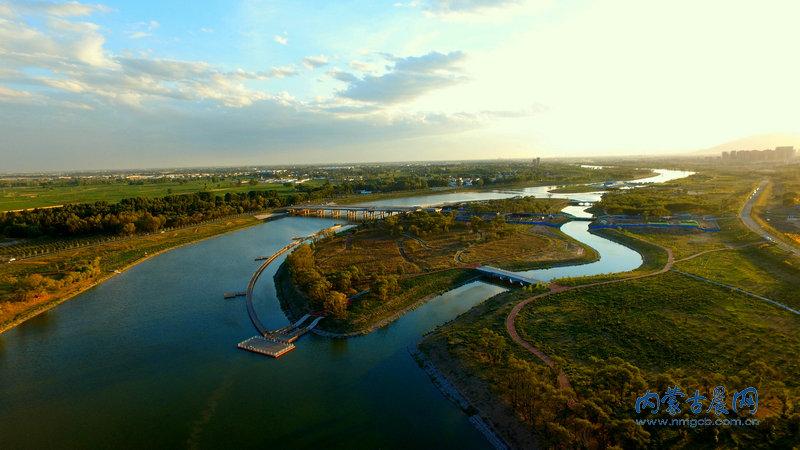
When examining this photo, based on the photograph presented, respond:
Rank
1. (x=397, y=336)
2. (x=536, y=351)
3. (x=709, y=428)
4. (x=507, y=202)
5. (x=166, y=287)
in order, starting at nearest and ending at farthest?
(x=709, y=428), (x=536, y=351), (x=397, y=336), (x=166, y=287), (x=507, y=202)

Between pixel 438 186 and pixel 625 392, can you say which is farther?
pixel 438 186

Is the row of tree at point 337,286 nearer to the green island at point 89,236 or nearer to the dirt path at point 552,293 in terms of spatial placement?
the dirt path at point 552,293

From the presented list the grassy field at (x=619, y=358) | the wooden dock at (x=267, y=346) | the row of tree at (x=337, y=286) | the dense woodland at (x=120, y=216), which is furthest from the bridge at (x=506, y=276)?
the dense woodland at (x=120, y=216)

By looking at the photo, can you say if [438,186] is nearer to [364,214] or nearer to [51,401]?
[364,214]

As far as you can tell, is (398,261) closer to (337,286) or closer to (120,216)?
(337,286)

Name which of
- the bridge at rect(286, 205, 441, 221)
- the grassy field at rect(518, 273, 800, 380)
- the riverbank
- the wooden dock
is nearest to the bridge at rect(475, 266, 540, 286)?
the riverbank

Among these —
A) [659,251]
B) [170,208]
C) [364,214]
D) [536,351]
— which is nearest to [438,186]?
[364,214]

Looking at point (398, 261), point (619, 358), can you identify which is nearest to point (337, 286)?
point (398, 261)
